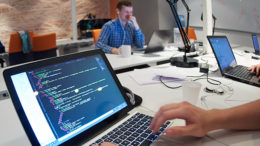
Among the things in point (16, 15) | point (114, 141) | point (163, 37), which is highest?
point (16, 15)

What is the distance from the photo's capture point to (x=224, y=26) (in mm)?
3641

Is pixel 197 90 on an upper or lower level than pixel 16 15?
lower

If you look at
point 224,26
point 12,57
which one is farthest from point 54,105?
point 224,26

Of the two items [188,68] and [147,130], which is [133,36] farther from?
[147,130]

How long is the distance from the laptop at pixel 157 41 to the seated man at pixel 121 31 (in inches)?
24.8

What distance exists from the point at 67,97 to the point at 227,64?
45.4 inches

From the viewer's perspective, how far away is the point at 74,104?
0.66 metres

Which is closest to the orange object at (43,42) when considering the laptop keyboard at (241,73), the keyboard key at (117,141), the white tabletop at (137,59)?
the white tabletop at (137,59)

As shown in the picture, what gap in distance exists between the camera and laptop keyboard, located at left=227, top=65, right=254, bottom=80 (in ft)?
4.14

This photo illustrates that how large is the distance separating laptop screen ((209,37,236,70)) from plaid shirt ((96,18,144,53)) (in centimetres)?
138

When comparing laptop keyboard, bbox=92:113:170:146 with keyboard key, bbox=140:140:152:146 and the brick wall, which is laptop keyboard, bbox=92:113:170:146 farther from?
the brick wall

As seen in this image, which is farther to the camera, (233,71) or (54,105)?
(233,71)

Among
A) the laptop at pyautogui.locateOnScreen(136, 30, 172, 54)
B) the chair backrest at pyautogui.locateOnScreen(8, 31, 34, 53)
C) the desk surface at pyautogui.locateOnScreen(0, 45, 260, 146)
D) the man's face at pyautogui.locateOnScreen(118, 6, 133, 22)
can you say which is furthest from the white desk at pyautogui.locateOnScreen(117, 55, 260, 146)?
the chair backrest at pyautogui.locateOnScreen(8, 31, 34, 53)

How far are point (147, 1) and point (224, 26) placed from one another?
73.0 inches
